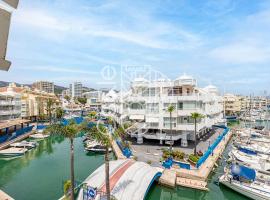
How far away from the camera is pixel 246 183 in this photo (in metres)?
24.4

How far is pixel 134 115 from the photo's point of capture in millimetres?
41281

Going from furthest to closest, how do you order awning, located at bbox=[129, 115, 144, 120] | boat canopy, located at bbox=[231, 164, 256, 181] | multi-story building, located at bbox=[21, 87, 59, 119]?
multi-story building, located at bbox=[21, 87, 59, 119], awning, located at bbox=[129, 115, 144, 120], boat canopy, located at bbox=[231, 164, 256, 181]

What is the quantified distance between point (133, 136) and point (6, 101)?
115 feet

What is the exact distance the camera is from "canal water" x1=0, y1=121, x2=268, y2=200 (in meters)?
23.5

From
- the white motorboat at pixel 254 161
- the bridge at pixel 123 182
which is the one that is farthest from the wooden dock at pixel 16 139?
the white motorboat at pixel 254 161

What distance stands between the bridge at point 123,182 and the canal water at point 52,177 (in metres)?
2.78

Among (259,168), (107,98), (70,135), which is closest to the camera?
(70,135)

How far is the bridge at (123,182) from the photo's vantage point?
18.1 meters

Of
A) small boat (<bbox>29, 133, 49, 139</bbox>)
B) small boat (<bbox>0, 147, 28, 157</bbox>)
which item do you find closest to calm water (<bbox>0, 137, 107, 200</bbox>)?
small boat (<bbox>0, 147, 28, 157</bbox>)

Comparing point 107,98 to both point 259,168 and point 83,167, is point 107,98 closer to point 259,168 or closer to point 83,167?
point 83,167

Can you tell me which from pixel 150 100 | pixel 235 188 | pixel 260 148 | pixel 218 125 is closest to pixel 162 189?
pixel 235 188

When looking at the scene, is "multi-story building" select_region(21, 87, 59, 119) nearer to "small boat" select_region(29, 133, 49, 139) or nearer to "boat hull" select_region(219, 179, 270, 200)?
"small boat" select_region(29, 133, 49, 139)

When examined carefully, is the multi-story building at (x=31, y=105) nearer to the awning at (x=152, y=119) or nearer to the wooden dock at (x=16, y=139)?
the wooden dock at (x=16, y=139)

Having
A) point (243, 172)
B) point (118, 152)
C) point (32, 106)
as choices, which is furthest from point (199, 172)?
point (32, 106)
